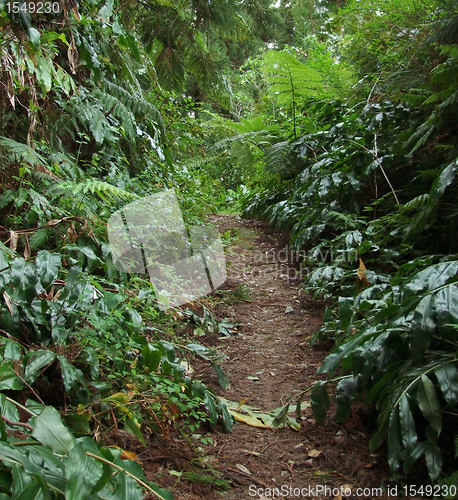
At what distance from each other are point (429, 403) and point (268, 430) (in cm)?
79

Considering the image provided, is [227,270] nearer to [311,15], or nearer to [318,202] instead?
[318,202]

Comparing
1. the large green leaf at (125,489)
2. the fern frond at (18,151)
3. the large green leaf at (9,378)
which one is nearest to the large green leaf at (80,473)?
the large green leaf at (125,489)

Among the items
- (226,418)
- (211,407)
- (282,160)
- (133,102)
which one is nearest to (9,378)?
(211,407)

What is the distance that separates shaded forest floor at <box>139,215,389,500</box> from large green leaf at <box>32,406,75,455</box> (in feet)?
1.58

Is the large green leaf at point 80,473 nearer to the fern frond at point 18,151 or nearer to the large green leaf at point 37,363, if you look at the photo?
the large green leaf at point 37,363

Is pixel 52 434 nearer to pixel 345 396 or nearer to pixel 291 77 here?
pixel 345 396

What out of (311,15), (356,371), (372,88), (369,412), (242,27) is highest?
(311,15)

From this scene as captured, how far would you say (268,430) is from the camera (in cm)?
175

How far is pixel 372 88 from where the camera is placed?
A: 400cm

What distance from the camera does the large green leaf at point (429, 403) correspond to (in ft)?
3.92

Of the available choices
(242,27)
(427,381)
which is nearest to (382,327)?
(427,381)

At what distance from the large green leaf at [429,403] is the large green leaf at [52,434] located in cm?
106

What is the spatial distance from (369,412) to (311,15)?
1124 cm

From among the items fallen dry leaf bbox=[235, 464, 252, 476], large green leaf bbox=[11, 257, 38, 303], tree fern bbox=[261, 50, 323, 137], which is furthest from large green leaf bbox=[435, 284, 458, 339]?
tree fern bbox=[261, 50, 323, 137]
